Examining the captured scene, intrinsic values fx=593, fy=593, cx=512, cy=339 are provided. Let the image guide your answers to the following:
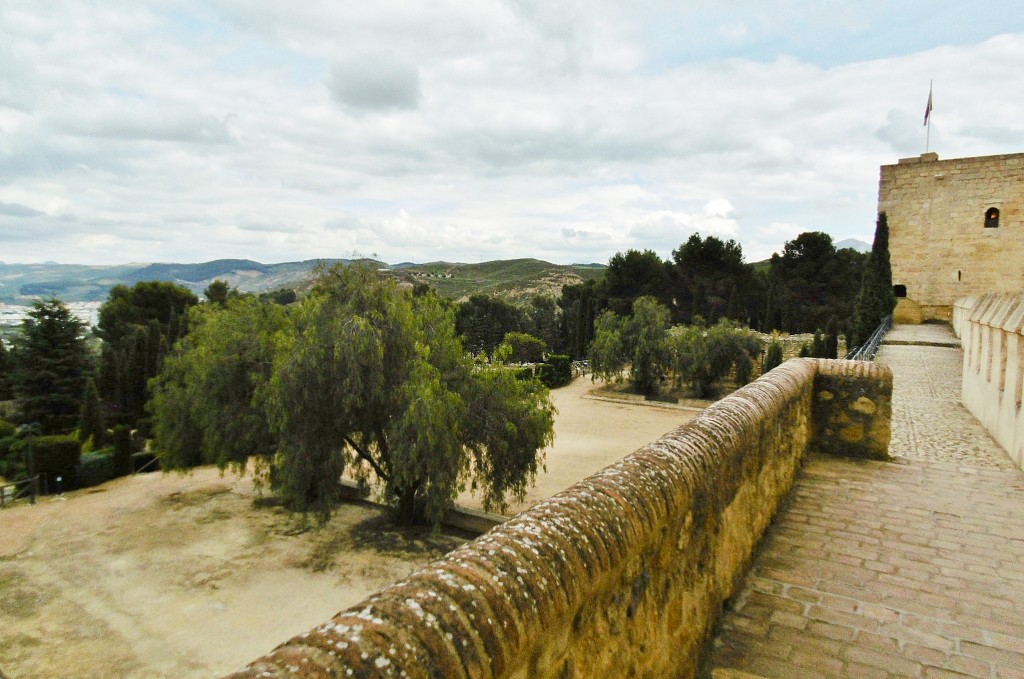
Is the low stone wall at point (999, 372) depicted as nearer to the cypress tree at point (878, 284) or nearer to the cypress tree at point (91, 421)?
the cypress tree at point (878, 284)

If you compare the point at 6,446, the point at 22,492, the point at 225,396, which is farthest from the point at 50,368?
the point at 225,396

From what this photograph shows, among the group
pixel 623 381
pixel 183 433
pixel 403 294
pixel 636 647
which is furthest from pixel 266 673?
pixel 623 381

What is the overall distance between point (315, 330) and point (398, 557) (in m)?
5.67

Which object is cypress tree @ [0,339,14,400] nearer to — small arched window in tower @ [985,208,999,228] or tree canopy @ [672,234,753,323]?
tree canopy @ [672,234,753,323]

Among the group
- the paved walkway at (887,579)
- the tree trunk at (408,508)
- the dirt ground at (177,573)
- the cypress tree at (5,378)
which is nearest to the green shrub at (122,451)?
the dirt ground at (177,573)

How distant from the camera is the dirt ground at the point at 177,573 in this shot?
10461 millimetres

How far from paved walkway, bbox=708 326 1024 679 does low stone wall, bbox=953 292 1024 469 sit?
3.14 feet

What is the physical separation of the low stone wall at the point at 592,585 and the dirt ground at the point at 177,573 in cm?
929

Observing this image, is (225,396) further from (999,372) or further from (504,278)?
(504,278)

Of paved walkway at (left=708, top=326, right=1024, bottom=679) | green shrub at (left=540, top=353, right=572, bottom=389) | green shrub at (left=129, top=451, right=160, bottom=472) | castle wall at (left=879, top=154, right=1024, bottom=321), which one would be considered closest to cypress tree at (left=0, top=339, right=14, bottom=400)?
green shrub at (left=129, top=451, right=160, bottom=472)

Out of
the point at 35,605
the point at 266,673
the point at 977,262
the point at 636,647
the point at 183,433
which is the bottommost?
the point at 35,605

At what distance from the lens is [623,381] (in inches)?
1416

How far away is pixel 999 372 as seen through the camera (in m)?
9.32

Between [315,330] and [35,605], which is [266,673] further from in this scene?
[35,605]
